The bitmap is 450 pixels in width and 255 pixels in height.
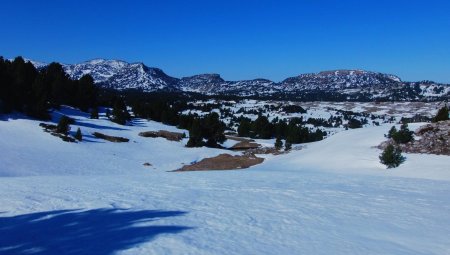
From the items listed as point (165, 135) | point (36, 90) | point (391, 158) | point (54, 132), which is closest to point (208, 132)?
point (165, 135)

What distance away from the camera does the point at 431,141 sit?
27.5 m

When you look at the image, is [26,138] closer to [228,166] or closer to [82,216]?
[228,166]

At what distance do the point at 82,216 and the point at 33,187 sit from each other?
5.44m

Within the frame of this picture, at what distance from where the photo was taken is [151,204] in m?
12.3

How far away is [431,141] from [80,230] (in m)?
25.4

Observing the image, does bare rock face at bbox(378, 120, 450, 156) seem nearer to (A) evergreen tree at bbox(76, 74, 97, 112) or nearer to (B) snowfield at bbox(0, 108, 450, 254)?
(B) snowfield at bbox(0, 108, 450, 254)

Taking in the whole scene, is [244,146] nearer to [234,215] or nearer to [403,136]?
[403,136]

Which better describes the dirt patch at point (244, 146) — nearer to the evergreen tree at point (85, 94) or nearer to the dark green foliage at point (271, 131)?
the dark green foliage at point (271, 131)

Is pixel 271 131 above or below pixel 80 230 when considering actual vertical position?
above

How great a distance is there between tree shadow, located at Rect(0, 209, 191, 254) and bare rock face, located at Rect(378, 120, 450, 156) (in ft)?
70.4

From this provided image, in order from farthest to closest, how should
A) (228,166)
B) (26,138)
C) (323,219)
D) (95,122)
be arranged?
(95,122)
(26,138)
(228,166)
(323,219)

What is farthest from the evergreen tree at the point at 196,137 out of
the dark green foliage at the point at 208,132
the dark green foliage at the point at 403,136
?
the dark green foliage at the point at 403,136

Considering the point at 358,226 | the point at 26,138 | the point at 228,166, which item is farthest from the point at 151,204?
the point at 26,138

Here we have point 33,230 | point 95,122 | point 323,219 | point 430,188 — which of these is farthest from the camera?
point 95,122
